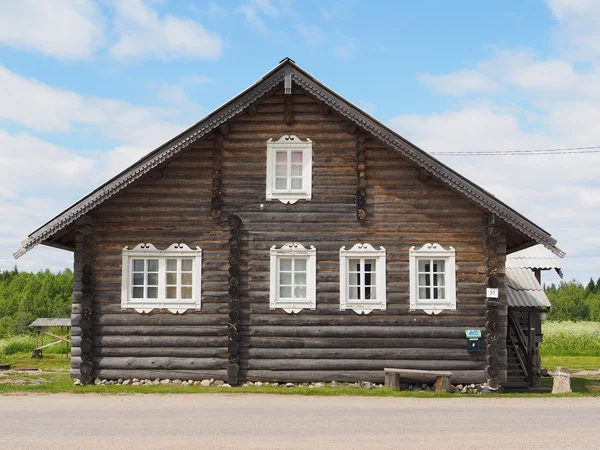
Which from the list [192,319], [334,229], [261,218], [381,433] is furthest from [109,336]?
[381,433]

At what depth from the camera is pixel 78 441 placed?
10.5 meters

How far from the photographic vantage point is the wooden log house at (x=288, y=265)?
59.1ft

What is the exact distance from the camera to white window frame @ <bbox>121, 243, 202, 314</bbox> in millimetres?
18078

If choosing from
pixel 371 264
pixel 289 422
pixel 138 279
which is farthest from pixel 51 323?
pixel 289 422

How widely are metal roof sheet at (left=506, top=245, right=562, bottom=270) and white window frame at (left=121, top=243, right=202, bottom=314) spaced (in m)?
11.3

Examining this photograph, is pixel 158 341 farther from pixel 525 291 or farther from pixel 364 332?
pixel 525 291

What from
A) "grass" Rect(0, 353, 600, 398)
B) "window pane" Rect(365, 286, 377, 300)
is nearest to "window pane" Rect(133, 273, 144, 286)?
"grass" Rect(0, 353, 600, 398)

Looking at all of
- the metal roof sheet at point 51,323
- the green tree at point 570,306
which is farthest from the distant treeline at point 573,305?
the metal roof sheet at point 51,323

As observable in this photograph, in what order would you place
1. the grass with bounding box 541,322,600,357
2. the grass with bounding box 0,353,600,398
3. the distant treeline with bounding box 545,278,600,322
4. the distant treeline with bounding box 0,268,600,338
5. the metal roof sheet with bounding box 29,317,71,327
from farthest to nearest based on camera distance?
the distant treeline with bounding box 545,278,600,322, the distant treeline with bounding box 0,268,600,338, the metal roof sheet with bounding box 29,317,71,327, the grass with bounding box 541,322,600,357, the grass with bounding box 0,353,600,398

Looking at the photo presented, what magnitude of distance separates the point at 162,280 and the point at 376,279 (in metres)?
5.35

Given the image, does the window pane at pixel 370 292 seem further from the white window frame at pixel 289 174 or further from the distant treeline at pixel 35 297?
the distant treeline at pixel 35 297

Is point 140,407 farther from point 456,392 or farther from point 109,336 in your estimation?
point 456,392

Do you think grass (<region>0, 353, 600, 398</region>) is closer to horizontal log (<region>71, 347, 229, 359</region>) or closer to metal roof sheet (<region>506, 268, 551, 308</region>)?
horizontal log (<region>71, 347, 229, 359</region>)

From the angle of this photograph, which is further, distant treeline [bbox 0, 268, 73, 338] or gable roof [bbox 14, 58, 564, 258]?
distant treeline [bbox 0, 268, 73, 338]
